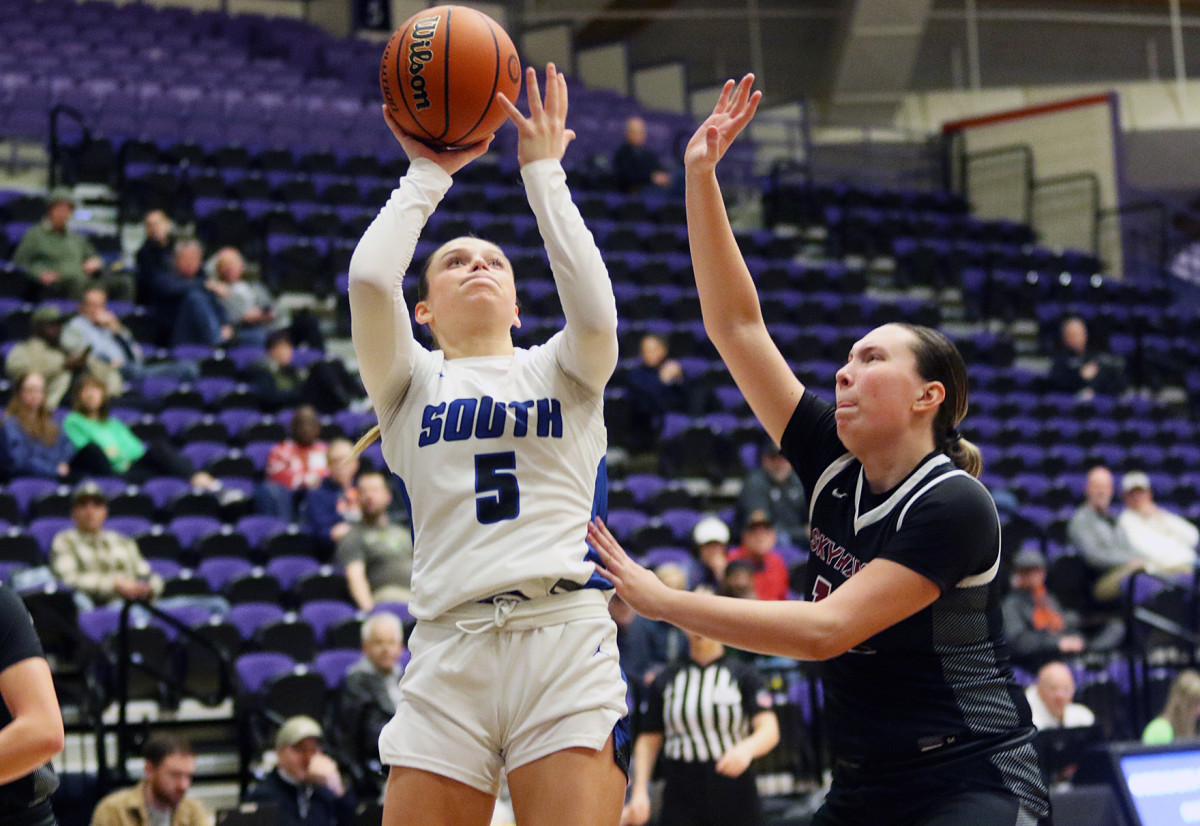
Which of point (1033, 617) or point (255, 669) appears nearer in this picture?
point (255, 669)

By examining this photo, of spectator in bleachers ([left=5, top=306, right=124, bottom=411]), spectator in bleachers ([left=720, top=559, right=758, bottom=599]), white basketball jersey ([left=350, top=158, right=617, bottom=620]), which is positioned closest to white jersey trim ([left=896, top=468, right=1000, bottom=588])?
white basketball jersey ([left=350, top=158, right=617, bottom=620])

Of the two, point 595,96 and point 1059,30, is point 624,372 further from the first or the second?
point 1059,30

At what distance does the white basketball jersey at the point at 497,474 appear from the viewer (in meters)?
2.52

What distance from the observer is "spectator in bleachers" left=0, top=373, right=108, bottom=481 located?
26.0 feet

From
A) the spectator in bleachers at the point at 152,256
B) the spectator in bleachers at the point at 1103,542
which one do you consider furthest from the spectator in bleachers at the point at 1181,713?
the spectator in bleachers at the point at 152,256

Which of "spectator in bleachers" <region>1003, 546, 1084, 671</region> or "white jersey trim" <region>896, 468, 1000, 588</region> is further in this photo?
"spectator in bleachers" <region>1003, 546, 1084, 671</region>

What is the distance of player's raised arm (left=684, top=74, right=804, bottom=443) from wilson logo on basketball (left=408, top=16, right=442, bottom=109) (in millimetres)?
552

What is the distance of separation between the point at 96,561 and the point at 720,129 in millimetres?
5203

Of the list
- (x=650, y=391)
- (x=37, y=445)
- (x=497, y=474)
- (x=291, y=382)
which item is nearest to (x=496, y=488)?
(x=497, y=474)

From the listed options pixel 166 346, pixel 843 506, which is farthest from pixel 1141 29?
pixel 843 506

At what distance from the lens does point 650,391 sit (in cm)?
1022

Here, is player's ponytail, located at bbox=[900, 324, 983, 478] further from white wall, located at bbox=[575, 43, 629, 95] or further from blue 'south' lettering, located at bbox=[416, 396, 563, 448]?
white wall, located at bbox=[575, 43, 629, 95]

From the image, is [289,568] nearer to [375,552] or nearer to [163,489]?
[375,552]

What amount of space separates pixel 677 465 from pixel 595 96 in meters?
8.48
